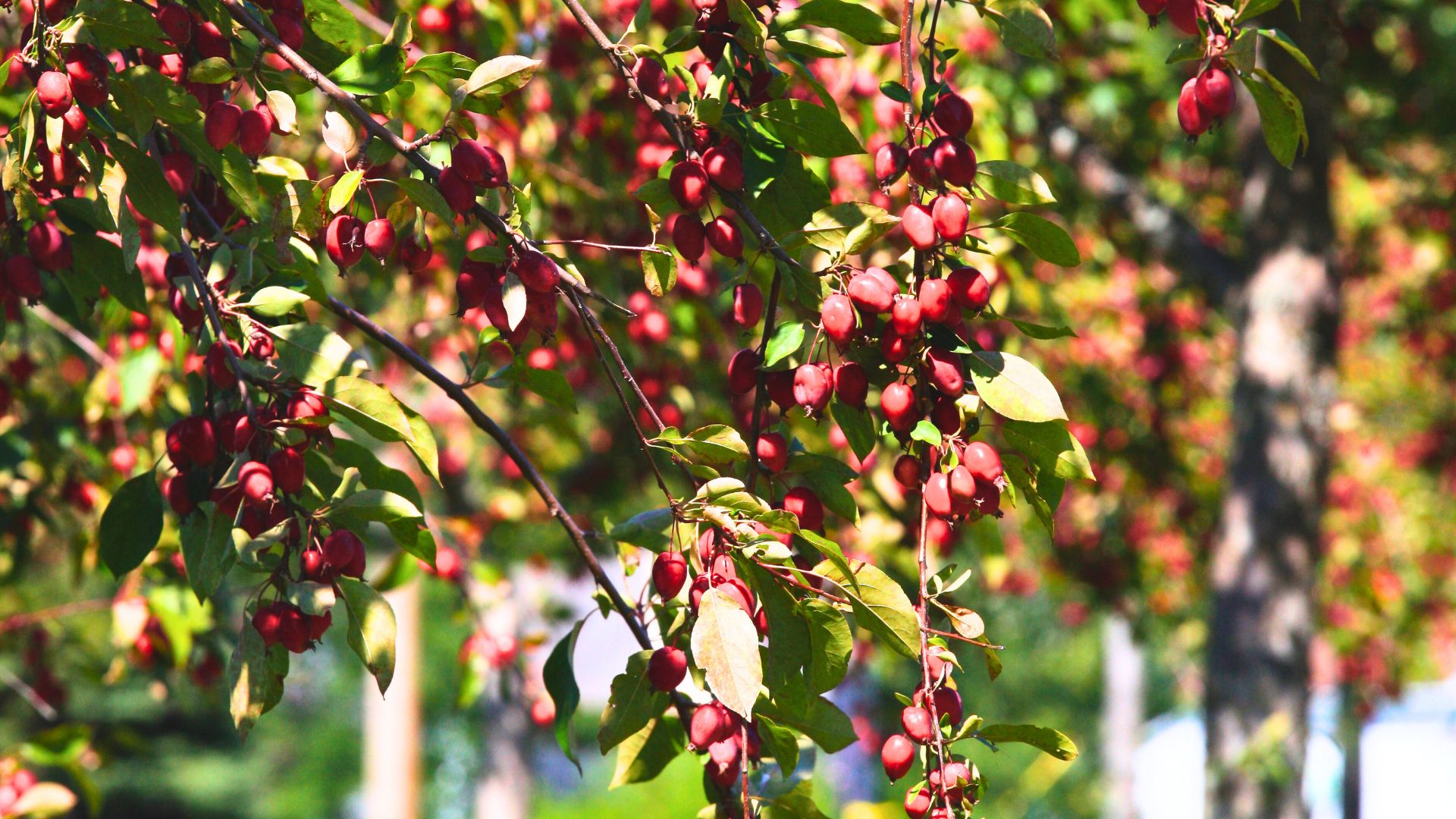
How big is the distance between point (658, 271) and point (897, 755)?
17.2 inches

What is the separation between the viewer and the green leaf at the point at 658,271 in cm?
104

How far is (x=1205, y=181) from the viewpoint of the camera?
16.4 feet

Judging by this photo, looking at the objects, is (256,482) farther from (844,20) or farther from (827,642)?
(844,20)

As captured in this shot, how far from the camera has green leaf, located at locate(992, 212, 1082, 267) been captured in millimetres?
1026

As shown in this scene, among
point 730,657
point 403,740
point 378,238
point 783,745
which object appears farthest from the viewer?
point 403,740

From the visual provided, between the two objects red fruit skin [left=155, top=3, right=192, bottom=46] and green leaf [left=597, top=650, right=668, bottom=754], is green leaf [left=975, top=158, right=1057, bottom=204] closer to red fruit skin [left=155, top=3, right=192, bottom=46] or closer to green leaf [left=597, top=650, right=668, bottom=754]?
green leaf [left=597, top=650, right=668, bottom=754]

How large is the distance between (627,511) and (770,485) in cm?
429

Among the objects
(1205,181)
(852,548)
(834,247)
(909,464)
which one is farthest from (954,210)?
(1205,181)

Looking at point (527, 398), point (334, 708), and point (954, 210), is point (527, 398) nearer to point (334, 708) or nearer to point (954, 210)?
point (954, 210)

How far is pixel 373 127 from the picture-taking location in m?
0.99

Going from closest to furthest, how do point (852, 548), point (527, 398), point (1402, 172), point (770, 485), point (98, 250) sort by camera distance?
point (770, 485) < point (98, 250) < point (852, 548) < point (527, 398) < point (1402, 172)

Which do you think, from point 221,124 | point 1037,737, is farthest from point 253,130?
point 1037,737

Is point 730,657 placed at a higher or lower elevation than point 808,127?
lower

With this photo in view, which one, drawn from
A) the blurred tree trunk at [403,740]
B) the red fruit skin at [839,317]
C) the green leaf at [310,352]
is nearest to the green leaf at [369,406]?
the green leaf at [310,352]
